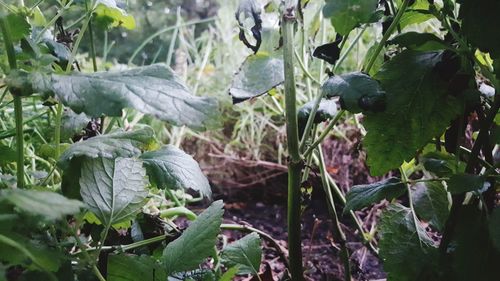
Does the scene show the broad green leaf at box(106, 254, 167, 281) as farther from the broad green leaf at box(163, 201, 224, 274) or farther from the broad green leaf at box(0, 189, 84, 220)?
the broad green leaf at box(0, 189, 84, 220)

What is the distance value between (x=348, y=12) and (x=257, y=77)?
0.12 meters

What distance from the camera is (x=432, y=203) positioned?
56 cm

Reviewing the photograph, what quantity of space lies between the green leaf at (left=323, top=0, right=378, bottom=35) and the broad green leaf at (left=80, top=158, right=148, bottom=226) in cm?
21

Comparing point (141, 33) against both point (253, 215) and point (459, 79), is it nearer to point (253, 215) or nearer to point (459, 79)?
point (253, 215)

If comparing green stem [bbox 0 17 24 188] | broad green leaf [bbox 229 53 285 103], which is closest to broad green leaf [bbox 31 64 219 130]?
green stem [bbox 0 17 24 188]

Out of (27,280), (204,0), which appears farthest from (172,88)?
(204,0)

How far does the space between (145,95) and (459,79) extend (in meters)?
0.29

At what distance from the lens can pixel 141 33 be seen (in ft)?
6.24

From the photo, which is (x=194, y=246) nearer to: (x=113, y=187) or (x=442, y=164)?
(x=113, y=187)

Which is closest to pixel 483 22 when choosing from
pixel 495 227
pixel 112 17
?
pixel 495 227

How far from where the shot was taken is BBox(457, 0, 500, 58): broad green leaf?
396 millimetres

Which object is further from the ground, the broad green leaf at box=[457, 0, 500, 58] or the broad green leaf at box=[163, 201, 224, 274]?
the broad green leaf at box=[457, 0, 500, 58]

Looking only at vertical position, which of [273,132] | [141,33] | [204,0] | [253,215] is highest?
[204,0]

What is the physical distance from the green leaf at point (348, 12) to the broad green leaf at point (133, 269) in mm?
253
